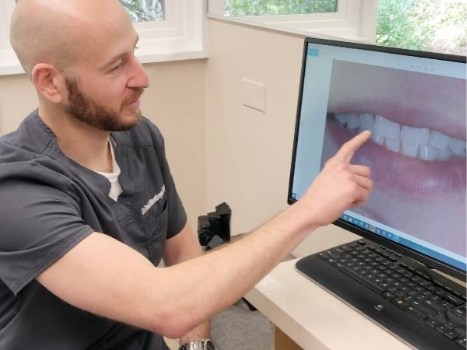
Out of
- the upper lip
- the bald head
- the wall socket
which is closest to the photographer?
the upper lip

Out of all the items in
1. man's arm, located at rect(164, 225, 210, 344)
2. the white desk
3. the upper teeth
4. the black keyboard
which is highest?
the upper teeth

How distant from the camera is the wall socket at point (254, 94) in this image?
1.74m

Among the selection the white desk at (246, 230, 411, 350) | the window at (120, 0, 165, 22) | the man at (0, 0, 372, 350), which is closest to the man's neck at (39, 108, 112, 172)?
the man at (0, 0, 372, 350)

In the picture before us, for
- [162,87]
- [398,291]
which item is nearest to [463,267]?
[398,291]

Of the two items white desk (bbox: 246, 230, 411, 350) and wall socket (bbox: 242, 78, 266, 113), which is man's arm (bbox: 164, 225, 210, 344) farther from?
A: wall socket (bbox: 242, 78, 266, 113)

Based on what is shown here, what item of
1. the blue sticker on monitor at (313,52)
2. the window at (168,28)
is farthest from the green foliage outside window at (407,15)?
the blue sticker on monitor at (313,52)

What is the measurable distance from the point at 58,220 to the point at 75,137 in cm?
25

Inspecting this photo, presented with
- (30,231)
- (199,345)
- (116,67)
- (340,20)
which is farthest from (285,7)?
(30,231)

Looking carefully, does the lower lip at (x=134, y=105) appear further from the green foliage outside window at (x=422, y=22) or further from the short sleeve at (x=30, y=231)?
the green foliage outside window at (x=422, y=22)

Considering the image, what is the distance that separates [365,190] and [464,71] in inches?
9.9

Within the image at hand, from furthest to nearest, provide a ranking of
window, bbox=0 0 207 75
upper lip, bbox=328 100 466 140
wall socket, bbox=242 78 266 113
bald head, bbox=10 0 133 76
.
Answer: window, bbox=0 0 207 75
wall socket, bbox=242 78 266 113
bald head, bbox=10 0 133 76
upper lip, bbox=328 100 466 140

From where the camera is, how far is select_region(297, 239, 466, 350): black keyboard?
926 mm

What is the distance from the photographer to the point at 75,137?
1.15 m

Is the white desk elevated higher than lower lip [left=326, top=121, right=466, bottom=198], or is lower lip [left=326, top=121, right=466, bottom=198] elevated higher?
lower lip [left=326, top=121, right=466, bottom=198]
